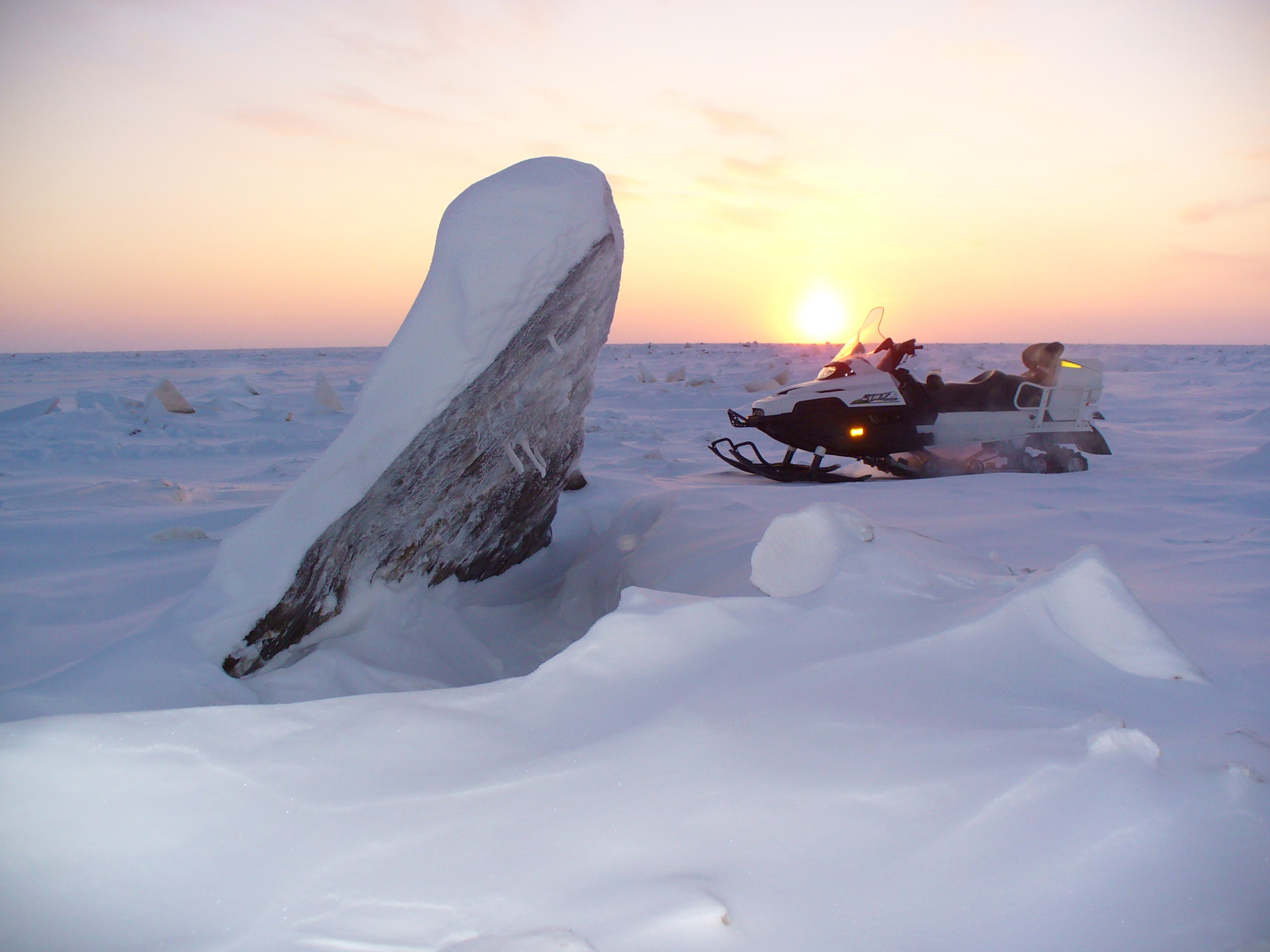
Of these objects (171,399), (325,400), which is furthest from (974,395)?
(171,399)

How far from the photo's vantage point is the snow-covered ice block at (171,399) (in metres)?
9.10

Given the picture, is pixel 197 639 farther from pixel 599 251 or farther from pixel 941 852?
pixel 941 852

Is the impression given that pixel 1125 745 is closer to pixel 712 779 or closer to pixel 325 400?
pixel 712 779

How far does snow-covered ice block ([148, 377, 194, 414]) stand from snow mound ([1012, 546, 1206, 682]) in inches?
393

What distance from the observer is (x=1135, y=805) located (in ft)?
3.74

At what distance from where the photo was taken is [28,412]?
8.00 metres

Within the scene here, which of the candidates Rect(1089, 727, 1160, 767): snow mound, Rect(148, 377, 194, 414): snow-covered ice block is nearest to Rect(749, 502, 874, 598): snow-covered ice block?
Rect(1089, 727, 1160, 767): snow mound

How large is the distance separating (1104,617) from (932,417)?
4.29 meters

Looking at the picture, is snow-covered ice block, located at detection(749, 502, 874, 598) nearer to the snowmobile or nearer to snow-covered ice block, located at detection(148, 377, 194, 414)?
the snowmobile

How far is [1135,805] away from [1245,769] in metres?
0.23

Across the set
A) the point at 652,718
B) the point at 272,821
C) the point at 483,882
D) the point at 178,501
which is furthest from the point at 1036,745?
the point at 178,501

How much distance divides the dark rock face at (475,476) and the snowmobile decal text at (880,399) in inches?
116

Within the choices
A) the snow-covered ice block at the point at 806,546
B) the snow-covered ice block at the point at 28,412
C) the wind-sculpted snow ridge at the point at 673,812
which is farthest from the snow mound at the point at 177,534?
the snow-covered ice block at the point at 28,412

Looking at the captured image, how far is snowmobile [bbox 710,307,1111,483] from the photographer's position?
561cm
